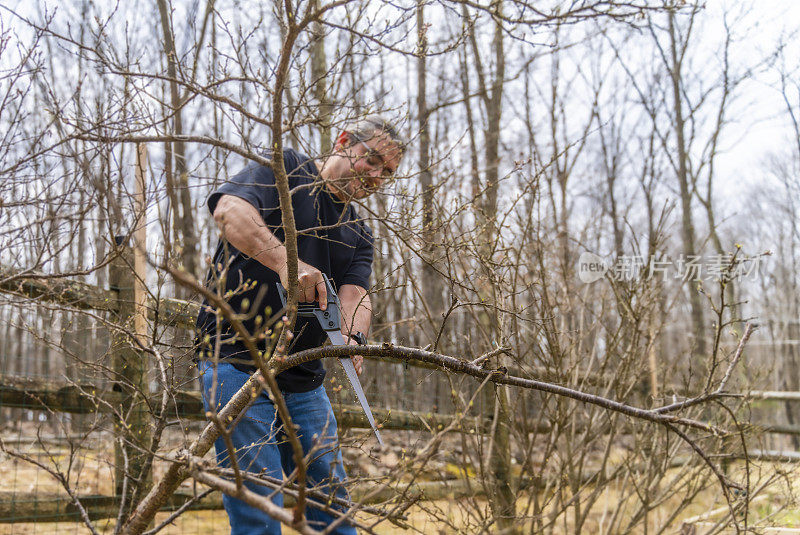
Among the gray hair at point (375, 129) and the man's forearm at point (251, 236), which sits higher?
the gray hair at point (375, 129)

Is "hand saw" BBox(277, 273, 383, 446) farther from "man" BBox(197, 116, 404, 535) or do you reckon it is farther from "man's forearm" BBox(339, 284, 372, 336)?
"man's forearm" BBox(339, 284, 372, 336)

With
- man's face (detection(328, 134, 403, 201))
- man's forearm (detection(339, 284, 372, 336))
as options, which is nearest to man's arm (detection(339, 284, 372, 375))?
man's forearm (detection(339, 284, 372, 336))

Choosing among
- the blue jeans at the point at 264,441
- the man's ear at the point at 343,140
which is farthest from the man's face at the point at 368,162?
the blue jeans at the point at 264,441

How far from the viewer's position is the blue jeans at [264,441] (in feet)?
7.45

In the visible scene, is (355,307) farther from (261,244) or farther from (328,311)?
(261,244)

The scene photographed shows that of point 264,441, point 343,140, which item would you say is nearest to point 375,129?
point 343,140

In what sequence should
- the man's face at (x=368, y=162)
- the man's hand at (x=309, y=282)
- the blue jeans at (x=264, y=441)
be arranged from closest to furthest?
1. the man's hand at (x=309, y=282)
2. the blue jeans at (x=264, y=441)
3. the man's face at (x=368, y=162)

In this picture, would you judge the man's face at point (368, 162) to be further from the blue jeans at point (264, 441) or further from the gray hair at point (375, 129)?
the blue jeans at point (264, 441)

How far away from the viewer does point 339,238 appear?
2.79 metres

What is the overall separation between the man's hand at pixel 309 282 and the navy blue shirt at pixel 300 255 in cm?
16

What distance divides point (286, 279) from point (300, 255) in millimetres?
543

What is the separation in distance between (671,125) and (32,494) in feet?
41.0

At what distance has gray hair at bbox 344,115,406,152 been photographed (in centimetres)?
245

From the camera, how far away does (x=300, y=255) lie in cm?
262
